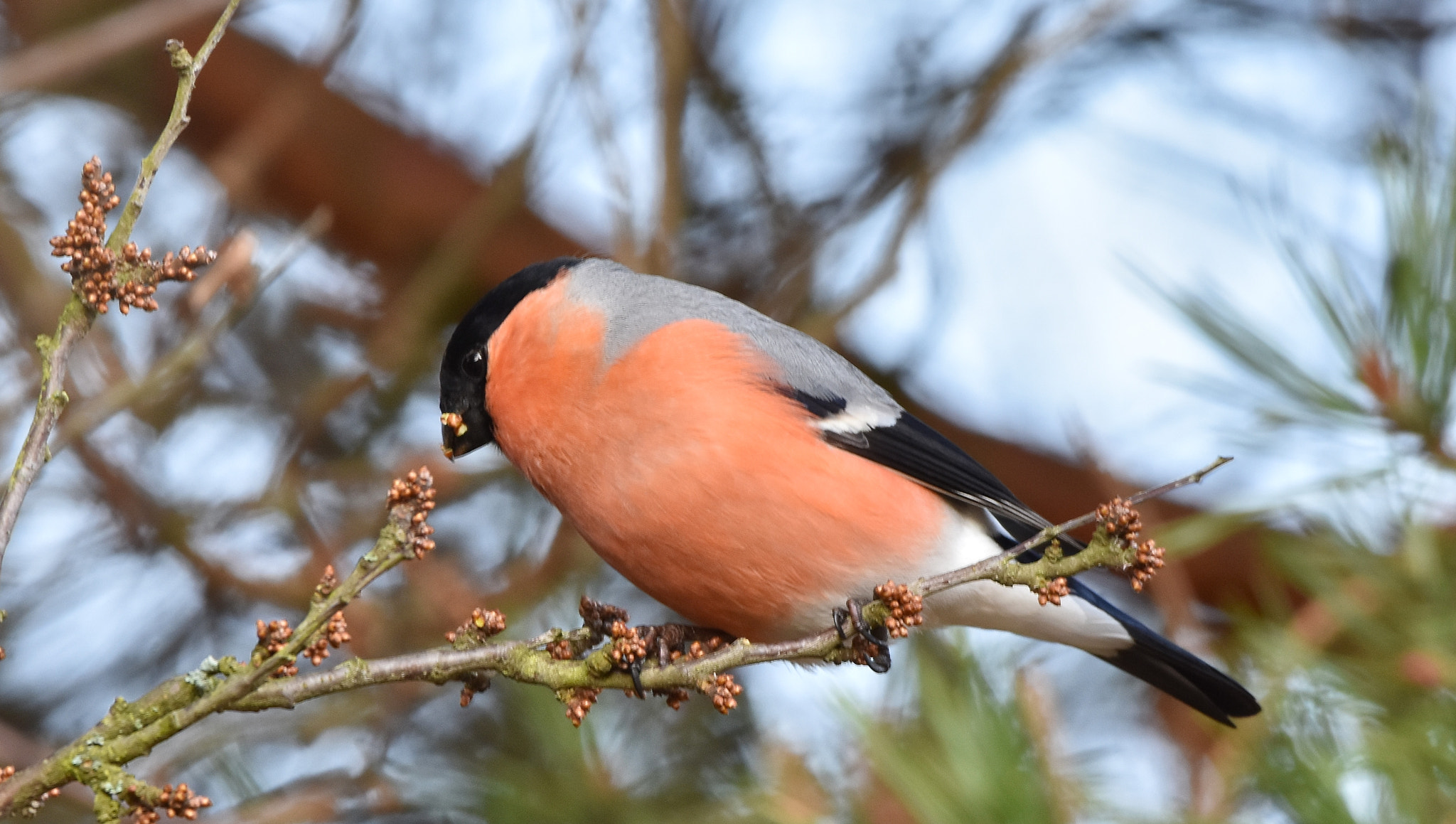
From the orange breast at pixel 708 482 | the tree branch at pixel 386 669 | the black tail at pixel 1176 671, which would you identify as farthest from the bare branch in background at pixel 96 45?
the black tail at pixel 1176 671

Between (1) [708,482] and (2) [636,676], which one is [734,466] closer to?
(1) [708,482]

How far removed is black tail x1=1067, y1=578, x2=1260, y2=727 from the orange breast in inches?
18.9

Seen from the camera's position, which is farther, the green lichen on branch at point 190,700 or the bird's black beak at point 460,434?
the bird's black beak at point 460,434

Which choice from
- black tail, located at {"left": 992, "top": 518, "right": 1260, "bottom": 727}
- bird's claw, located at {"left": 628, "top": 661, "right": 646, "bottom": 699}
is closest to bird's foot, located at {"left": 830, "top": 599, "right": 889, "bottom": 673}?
bird's claw, located at {"left": 628, "top": 661, "right": 646, "bottom": 699}

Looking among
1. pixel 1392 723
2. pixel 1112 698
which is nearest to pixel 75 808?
pixel 1392 723

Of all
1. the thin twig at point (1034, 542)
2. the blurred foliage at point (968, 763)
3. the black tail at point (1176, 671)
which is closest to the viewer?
the thin twig at point (1034, 542)

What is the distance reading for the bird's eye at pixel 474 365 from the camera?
2473 millimetres

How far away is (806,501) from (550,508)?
1.64 metres

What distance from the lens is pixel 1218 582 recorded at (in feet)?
11.2

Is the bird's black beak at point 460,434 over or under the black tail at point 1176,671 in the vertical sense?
over

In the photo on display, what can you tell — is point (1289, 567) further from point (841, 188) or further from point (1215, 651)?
point (841, 188)

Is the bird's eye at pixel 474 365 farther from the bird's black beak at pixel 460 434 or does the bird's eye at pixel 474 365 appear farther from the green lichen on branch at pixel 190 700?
the green lichen on branch at pixel 190 700

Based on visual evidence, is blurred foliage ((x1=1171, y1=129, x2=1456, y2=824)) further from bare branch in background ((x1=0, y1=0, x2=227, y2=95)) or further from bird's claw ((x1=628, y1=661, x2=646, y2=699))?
bare branch in background ((x1=0, y1=0, x2=227, y2=95))

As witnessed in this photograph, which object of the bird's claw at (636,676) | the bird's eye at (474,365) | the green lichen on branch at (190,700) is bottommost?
the bird's claw at (636,676)
